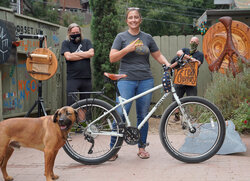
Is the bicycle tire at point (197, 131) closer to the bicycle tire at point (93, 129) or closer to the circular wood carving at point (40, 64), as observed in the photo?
the bicycle tire at point (93, 129)

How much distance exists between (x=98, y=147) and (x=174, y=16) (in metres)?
33.3

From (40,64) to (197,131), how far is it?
3.02m

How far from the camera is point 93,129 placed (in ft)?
13.1

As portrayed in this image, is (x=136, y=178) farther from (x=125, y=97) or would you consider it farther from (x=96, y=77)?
(x=96, y=77)

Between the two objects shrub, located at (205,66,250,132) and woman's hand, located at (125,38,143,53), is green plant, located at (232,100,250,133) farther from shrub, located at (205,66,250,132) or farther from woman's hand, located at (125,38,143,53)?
woman's hand, located at (125,38,143,53)

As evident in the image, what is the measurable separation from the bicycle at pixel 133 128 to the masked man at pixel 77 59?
1401 mm

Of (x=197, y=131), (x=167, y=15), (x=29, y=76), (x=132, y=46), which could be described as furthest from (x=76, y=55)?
(x=167, y=15)

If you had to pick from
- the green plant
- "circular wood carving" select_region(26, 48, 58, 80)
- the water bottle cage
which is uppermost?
"circular wood carving" select_region(26, 48, 58, 80)

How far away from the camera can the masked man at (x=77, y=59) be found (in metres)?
5.40

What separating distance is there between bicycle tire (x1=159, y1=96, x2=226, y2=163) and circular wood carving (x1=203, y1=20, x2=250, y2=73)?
2.94 m

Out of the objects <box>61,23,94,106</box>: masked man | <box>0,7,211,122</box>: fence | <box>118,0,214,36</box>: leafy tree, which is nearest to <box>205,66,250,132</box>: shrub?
<box>0,7,211,122</box>: fence

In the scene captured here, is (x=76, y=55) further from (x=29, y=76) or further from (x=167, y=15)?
(x=167, y=15)

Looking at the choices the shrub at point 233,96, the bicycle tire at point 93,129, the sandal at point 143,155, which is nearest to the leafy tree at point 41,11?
the shrub at point 233,96

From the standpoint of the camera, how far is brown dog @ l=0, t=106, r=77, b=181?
3.23 metres
